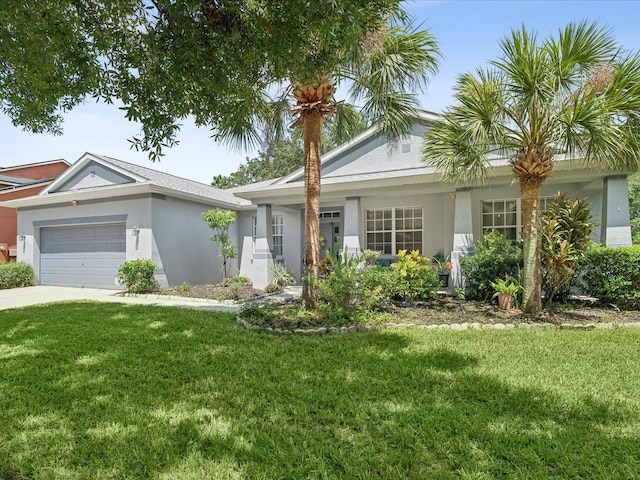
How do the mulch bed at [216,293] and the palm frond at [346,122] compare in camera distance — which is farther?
the mulch bed at [216,293]

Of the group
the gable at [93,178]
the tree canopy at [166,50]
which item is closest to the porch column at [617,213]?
the tree canopy at [166,50]

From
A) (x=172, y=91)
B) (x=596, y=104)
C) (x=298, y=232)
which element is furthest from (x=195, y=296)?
(x=596, y=104)

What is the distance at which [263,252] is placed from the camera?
1321 centimetres

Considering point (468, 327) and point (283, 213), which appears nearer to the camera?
point (468, 327)

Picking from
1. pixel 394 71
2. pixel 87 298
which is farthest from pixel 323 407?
pixel 87 298

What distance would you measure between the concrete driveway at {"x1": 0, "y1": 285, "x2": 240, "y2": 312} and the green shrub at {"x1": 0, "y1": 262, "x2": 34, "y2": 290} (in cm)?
52

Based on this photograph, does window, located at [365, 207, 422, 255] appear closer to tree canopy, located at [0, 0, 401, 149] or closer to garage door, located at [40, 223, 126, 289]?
tree canopy, located at [0, 0, 401, 149]

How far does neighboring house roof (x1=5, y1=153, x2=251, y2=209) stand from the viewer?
13367 mm

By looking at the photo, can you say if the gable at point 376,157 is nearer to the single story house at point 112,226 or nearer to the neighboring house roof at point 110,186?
the neighboring house roof at point 110,186

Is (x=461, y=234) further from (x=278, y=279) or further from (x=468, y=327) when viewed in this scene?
(x=278, y=279)

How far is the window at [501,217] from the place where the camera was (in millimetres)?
11555

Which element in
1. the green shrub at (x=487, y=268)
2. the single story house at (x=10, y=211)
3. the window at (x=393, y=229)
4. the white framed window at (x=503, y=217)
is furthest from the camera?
the single story house at (x=10, y=211)

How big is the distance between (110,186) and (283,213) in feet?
23.1

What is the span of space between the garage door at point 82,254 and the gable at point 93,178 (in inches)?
68.4
